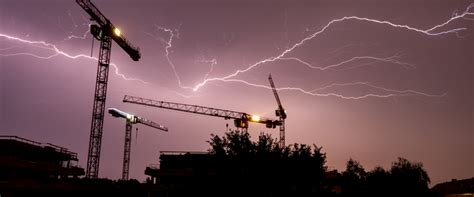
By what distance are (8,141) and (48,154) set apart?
613 centimetres

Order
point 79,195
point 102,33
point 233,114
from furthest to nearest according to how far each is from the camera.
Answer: point 233,114
point 102,33
point 79,195

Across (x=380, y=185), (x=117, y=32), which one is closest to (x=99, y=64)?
(x=117, y=32)

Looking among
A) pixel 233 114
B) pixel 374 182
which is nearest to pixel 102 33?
pixel 374 182

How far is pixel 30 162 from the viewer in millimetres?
29438

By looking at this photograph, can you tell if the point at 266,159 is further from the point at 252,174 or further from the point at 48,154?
the point at 48,154

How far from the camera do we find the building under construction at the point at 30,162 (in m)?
28.2

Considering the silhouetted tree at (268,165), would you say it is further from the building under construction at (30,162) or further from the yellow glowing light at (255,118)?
the yellow glowing light at (255,118)

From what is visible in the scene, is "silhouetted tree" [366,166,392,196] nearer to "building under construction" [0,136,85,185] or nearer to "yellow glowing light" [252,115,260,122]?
"building under construction" [0,136,85,185]

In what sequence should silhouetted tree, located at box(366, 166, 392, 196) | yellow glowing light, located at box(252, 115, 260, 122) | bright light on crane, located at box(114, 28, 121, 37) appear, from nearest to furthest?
silhouetted tree, located at box(366, 166, 392, 196) → bright light on crane, located at box(114, 28, 121, 37) → yellow glowing light, located at box(252, 115, 260, 122)

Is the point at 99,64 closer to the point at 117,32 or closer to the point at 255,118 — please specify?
the point at 117,32

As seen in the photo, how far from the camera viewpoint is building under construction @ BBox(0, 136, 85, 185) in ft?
92.7

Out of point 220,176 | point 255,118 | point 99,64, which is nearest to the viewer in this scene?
point 220,176

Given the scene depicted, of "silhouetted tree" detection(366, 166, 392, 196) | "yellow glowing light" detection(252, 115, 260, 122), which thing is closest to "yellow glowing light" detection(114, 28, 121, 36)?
"silhouetted tree" detection(366, 166, 392, 196)

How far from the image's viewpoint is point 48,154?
38.4m
